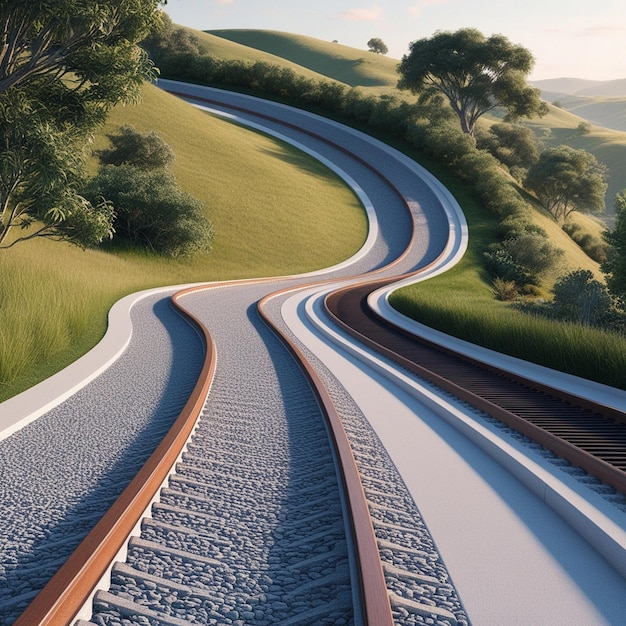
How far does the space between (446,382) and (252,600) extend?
7.66m

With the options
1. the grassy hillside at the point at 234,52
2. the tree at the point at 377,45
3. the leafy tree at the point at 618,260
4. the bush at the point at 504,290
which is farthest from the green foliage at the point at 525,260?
the tree at the point at 377,45

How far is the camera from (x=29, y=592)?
13.1 ft

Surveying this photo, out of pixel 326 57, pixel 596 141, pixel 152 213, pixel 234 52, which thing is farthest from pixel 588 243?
pixel 326 57

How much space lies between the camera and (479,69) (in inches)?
2761

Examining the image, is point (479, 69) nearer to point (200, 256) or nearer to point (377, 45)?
point (200, 256)

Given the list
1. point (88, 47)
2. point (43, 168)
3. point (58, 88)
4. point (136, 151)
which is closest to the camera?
point (43, 168)

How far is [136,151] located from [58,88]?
2685 centimetres

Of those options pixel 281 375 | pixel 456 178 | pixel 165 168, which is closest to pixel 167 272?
pixel 165 168

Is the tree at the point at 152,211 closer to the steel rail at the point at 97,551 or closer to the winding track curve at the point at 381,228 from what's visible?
the winding track curve at the point at 381,228

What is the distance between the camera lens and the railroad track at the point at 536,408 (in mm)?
7242

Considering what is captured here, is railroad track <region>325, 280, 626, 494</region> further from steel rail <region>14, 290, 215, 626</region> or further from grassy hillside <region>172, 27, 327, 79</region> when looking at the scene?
grassy hillside <region>172, 27, 327, 79</region>

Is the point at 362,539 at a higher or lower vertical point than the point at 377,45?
lower

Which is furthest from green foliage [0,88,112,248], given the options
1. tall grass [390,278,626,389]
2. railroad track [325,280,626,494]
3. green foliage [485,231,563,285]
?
green foliage [485,231,563,285]

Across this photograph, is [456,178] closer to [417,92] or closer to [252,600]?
[417,92]
